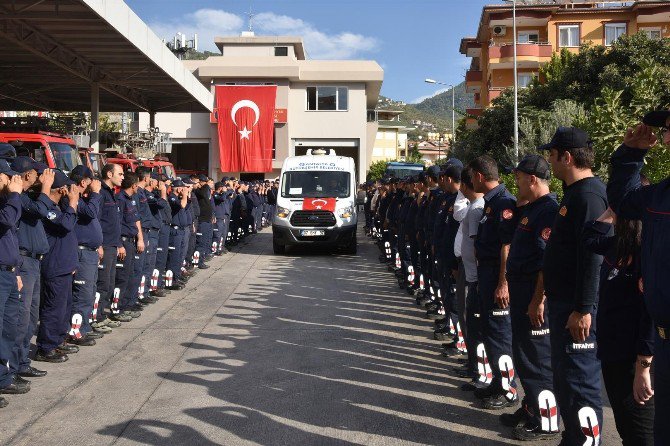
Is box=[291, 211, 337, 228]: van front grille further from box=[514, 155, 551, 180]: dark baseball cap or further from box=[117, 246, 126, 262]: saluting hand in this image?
box=[514, 155, 551, 180]: dark baseball cap

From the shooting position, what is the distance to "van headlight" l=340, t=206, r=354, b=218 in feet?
57.4

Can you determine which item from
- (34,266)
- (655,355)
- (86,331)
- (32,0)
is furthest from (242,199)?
(655,355)

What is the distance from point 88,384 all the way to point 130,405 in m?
0.88

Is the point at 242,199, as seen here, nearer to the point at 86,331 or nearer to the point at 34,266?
the point at 86,331

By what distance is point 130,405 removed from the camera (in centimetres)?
573

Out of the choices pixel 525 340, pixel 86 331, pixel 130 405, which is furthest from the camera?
pixel 86 331

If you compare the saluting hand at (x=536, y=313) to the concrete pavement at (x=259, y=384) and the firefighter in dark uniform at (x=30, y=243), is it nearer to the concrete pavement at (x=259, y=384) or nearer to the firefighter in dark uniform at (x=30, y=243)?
the concrete pavement at (x=259, y=384)

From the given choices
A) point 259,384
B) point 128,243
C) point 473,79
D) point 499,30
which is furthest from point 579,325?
point 473,79

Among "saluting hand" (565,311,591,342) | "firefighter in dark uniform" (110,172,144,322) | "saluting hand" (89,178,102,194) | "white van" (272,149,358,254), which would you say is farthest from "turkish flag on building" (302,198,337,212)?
"saluting hand" (565,311,591,342)

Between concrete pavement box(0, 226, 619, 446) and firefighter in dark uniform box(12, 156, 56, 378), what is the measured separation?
0.37 m

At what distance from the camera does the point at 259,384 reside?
635 cm

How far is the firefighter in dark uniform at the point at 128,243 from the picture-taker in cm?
938

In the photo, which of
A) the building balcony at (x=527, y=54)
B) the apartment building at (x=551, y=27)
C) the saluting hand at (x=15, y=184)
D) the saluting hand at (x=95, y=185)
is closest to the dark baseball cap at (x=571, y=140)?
the saluting hand at (x=15, y=184)

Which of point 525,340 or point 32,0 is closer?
point 525,340
